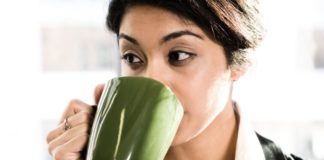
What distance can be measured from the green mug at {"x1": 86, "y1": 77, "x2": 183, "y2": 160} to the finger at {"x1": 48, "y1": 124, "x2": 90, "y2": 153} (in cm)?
13

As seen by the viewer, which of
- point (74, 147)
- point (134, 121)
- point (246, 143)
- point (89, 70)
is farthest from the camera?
point (89, 70)

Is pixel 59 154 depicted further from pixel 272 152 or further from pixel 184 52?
pixel 272 152

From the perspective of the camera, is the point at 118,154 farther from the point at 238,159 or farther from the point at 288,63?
the point at 288,63

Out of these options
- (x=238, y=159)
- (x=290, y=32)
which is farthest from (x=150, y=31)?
(x=290, y=32)

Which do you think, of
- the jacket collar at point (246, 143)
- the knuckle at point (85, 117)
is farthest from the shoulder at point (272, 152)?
the knuckle at point (85, 117)

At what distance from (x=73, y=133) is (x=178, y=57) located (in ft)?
0.72

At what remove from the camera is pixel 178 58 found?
2.60 ft

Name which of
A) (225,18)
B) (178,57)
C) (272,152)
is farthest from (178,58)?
(272,152)

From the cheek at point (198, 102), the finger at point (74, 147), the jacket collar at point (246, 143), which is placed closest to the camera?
the finger at point (74, 147)

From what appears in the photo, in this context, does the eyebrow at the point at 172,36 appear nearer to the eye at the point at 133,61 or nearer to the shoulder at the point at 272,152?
the eye at the point at 133,61

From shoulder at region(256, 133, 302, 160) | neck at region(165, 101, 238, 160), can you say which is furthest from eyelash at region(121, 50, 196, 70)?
shoulder at region(256, 133, 302, 160)

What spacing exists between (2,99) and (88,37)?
438 mm

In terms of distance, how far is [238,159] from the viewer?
969 millimetres

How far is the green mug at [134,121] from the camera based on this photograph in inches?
21.5
